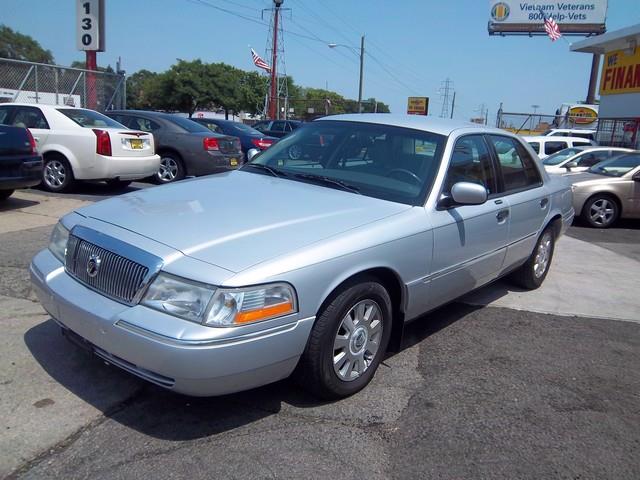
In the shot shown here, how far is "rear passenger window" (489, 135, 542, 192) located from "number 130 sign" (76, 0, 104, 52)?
16.1 metres

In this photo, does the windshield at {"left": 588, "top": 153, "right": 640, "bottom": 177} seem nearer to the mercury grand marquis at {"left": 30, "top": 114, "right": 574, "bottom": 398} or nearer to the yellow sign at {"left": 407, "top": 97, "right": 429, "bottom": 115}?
the mercury grand marquis at {"left": 30, "top": 114, "right": 574, "bottom": 398}

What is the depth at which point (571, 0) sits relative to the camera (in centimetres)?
3856

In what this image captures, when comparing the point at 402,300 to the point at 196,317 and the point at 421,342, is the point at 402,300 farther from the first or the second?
the point at 196,317

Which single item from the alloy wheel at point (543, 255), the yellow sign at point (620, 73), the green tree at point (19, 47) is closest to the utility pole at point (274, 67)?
the yellow sign at point (620, 73)

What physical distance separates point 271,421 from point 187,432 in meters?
A: 0.44

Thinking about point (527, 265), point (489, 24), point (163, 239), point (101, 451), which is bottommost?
point (101, 451)

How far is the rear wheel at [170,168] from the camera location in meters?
10.9

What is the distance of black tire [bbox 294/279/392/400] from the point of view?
3023mm

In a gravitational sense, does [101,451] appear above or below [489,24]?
below

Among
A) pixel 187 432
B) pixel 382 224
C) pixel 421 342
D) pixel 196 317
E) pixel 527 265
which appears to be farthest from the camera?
pixel 527 265

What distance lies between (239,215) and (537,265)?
3703 mm

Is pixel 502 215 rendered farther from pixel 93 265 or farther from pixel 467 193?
pixel 93 265

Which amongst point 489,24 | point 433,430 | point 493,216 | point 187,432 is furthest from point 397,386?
point 489,24

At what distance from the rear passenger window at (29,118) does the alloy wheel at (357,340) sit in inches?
317
